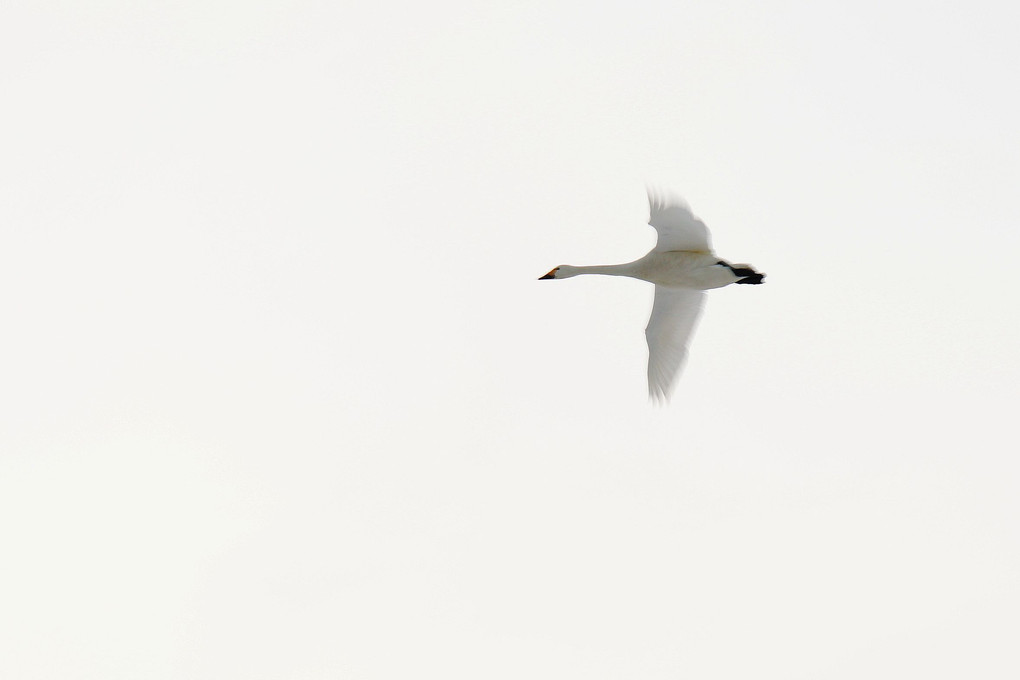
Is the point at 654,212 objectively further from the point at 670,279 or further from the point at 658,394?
the point at 658,394

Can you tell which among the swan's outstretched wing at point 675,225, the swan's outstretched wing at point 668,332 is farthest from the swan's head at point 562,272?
the swan's outstretched wing at point 675,225

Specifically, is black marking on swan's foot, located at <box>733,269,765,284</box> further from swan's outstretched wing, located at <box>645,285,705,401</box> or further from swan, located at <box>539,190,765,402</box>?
swan's outstretched wing, located at <box>645,285,705,401</box>

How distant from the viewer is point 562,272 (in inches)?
825

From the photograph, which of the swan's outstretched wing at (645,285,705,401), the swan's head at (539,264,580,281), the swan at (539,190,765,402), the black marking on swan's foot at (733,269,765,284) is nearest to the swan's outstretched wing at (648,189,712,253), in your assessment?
the swan at (539,190,765,402)

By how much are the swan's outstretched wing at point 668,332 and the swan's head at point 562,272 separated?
1.43 meters

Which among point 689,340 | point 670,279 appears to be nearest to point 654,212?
point 670,279

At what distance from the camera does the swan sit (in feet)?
58.7

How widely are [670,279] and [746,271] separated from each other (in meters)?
1.08

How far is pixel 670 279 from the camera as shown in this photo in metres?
19.1

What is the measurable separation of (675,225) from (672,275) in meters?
1.21

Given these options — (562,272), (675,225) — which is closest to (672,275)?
(675,225)

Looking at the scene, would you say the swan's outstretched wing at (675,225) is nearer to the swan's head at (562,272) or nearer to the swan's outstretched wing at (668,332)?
the swan's outstretched wing at (668,332)

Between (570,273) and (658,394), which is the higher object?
(570,273)

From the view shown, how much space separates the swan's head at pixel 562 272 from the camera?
2078 centimetres
